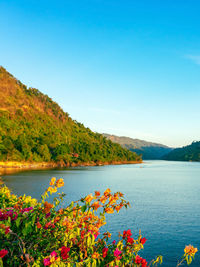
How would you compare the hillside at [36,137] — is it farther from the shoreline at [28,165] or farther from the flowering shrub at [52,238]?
the flowering shrub at [52,238]

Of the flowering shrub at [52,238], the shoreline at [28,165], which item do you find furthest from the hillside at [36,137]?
the flowering shrub at [52,238]

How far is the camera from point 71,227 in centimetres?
613

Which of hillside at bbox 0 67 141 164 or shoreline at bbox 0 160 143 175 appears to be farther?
hillside at bbox 0 67 141 164

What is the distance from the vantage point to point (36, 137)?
141250mm

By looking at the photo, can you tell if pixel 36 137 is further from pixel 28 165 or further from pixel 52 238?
pixel 52 238

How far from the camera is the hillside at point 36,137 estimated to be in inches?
4734

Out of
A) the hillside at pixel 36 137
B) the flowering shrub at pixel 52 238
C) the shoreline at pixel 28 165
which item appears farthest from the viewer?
the hillside at pixel 36 137

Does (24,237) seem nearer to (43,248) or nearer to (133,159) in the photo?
(43,248)

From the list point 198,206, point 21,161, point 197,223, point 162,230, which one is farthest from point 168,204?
point 21,161

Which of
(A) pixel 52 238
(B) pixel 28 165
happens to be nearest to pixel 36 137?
(B) pixel 28 165

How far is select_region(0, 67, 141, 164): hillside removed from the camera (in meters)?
120

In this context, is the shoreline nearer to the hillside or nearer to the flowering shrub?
the hillside

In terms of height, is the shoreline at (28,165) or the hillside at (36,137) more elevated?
the hillside at (36,137)

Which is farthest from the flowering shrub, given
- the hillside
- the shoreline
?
the hillside
